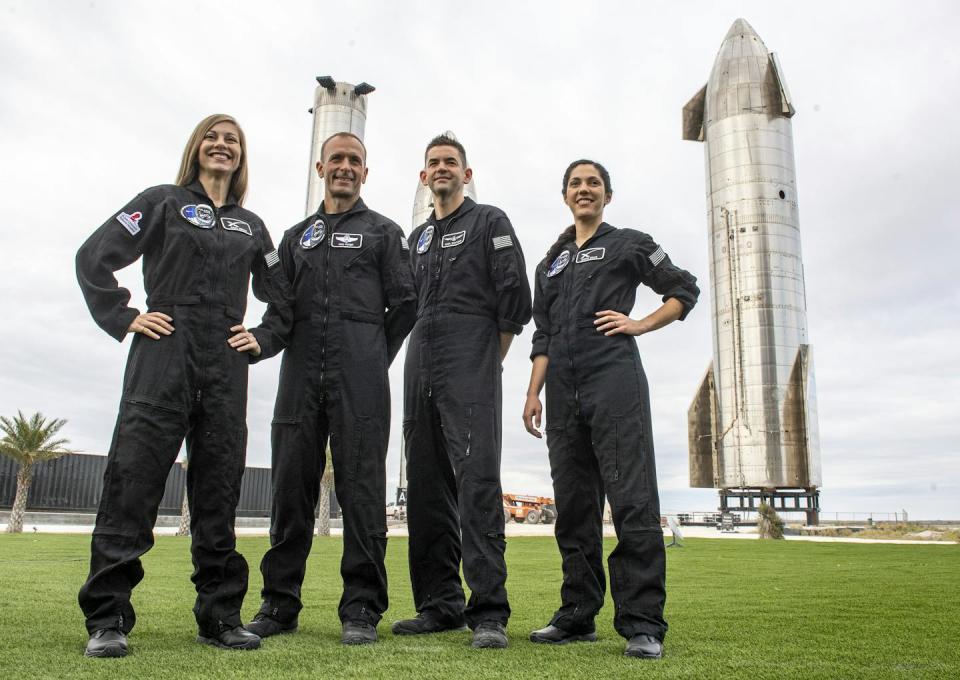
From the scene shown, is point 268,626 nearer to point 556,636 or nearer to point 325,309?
point 556,636

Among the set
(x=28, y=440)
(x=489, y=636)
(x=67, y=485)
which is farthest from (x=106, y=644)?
(x=67, y=485)

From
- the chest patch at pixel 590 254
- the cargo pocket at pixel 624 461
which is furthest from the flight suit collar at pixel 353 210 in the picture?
the cargo pocket at pixel 624 461

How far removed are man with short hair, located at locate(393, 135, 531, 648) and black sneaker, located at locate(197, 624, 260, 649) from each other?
82 cm

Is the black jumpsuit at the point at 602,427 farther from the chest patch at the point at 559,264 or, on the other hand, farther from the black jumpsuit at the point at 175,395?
the black jumpsuit at the point at 175,395

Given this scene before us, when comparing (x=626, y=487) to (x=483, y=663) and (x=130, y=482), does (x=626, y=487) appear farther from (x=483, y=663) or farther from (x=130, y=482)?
(x=130, y=482)

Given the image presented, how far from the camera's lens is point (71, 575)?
22.4ft

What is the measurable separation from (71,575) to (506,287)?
5.43 meters

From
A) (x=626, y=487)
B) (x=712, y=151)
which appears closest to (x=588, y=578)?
(x=626, y=487)

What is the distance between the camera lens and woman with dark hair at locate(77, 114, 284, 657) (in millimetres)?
2934

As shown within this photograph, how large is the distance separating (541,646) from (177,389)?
1.84 metres

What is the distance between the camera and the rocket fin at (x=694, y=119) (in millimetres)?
30673

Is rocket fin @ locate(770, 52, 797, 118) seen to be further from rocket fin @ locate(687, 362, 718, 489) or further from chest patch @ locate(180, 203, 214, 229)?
chest patch @ locate(180, 203, 214, 229)

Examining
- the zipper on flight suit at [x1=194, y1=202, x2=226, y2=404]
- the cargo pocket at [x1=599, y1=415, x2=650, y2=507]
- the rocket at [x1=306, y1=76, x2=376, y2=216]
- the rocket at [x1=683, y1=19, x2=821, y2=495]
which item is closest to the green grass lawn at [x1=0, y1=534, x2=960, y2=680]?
the cargo pocket at [x1=599, y1=415, x2=650, y2=507]

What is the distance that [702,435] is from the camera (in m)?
28.8
